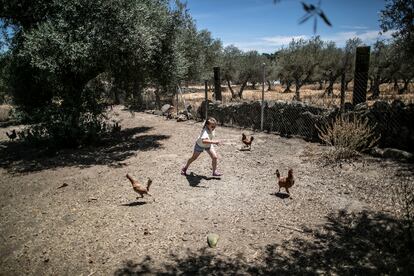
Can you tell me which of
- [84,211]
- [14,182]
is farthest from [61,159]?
[84,211]

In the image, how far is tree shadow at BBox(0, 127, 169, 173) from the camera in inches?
377

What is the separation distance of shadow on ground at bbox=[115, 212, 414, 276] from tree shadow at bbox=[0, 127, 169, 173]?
5.25 m

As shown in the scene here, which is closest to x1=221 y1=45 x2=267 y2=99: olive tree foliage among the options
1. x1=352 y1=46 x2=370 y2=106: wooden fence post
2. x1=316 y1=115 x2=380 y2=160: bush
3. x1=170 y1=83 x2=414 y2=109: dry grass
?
x1=170 y1=83 x2=414 y2=109: dry grass

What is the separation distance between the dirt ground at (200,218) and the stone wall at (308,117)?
48.3 inches

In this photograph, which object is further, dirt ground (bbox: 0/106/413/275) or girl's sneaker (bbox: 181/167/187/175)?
girl's sneaker (bbox: 181/167/187/175)

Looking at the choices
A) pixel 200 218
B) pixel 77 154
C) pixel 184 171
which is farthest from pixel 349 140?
pixel 77 154

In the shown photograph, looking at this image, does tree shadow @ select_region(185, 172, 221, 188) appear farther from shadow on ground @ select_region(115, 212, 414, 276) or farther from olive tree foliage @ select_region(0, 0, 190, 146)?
olive tree foliage @ select_region(0, 0, 190, 146)

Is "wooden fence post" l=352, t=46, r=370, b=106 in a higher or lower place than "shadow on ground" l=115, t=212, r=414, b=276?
higher

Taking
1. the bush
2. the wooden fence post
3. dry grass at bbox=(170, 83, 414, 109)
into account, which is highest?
the wooden fence post

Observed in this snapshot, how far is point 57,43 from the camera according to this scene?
8.96 meters

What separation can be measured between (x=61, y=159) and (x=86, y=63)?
3.06m

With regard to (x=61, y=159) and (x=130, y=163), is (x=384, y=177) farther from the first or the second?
(x=61, y=159)

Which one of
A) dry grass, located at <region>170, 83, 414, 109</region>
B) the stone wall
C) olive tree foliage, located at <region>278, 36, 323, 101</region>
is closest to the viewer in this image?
the stone wall

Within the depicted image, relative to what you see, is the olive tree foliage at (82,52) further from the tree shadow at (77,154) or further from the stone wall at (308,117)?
the stone wall at (308,117)
